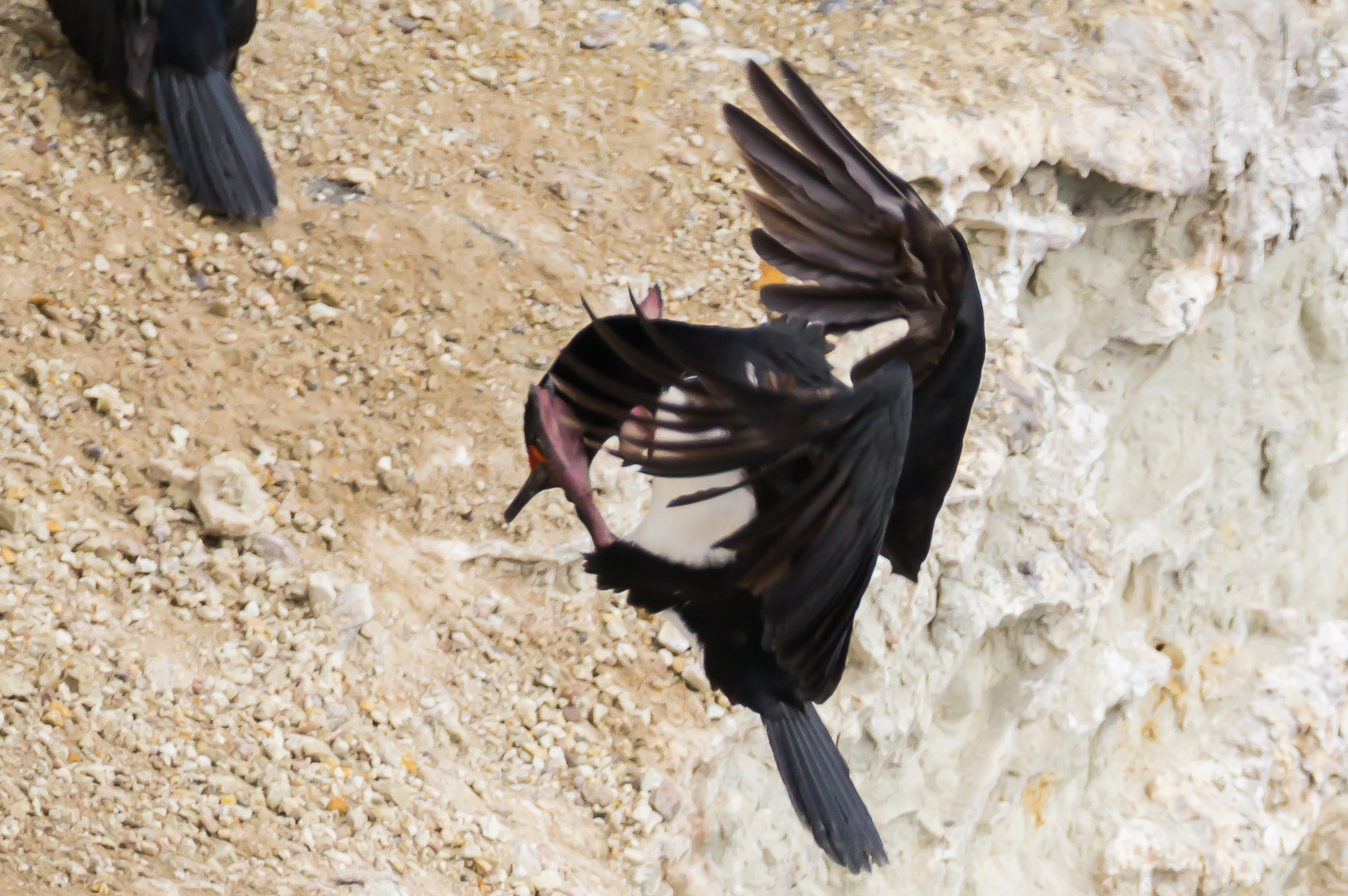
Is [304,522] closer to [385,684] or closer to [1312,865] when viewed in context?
[385,684]

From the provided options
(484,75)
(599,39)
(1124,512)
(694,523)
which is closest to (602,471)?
(694,523)

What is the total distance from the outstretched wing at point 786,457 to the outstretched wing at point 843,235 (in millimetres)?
450

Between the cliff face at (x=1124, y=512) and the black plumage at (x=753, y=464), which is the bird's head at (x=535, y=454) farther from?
the cliff face at (x=1124, y=512)

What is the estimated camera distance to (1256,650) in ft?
17.0

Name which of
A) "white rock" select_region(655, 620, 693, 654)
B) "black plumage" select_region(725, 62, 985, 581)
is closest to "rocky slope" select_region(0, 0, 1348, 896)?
Result: "white rock" select_region(655, 620, 693, 654)

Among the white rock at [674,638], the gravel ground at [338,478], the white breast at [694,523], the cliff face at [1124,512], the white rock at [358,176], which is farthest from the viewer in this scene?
the cliff face at [1124,512]

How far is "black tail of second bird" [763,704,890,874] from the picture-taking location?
2535mm

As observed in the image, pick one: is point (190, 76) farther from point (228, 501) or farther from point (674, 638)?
point (674, 638)

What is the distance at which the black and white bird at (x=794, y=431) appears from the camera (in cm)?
178

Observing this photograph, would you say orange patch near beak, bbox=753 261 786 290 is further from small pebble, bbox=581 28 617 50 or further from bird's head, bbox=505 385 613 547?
bird's head, bbox=505 385 613 547

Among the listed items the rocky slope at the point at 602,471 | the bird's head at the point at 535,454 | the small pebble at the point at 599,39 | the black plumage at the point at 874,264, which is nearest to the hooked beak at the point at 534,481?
the bird's head at the point at 535,454

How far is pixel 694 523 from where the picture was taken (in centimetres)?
226

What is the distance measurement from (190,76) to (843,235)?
1809mm

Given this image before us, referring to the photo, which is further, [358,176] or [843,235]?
[358,176]
